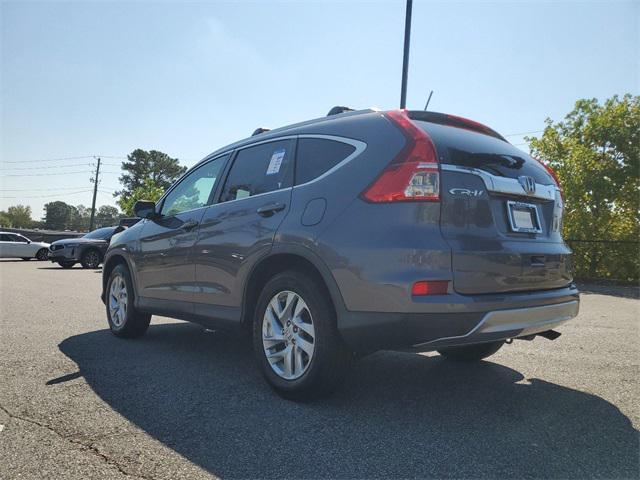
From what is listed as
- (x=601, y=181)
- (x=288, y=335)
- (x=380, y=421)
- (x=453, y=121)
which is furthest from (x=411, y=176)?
(x=601, y=181)

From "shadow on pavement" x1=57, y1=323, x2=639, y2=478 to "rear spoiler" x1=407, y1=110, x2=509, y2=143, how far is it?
1854 millimetres

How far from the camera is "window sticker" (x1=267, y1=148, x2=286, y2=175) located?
3781 millimetres

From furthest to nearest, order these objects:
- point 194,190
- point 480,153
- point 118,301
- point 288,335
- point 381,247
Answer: point 118,301 < point 194,190 < point 288,335 < point 480,153 < point 381,247

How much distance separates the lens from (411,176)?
284 centimetres

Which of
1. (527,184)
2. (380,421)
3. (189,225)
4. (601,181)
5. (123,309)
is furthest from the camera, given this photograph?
(601,181)

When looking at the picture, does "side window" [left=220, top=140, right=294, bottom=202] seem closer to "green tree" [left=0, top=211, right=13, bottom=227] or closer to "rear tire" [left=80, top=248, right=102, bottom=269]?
"rear tire" [left=80, top=248, right=102, bottom=269]

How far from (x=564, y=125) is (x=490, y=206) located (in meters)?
19.6

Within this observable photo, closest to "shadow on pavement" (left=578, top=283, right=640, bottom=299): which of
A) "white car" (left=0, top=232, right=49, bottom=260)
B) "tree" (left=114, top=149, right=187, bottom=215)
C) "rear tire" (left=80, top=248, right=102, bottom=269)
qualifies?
"rear tire" (left=80, top=248, right=102, bottom=269)

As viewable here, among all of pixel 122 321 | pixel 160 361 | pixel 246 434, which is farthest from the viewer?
pixel 122 321

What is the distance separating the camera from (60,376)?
383cm

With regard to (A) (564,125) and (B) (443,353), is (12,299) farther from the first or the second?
(A) (564,125)

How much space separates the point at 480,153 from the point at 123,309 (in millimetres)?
4148

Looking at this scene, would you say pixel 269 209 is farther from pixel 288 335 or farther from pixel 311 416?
pixel 311 416

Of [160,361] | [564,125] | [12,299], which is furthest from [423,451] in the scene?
[564,125]
